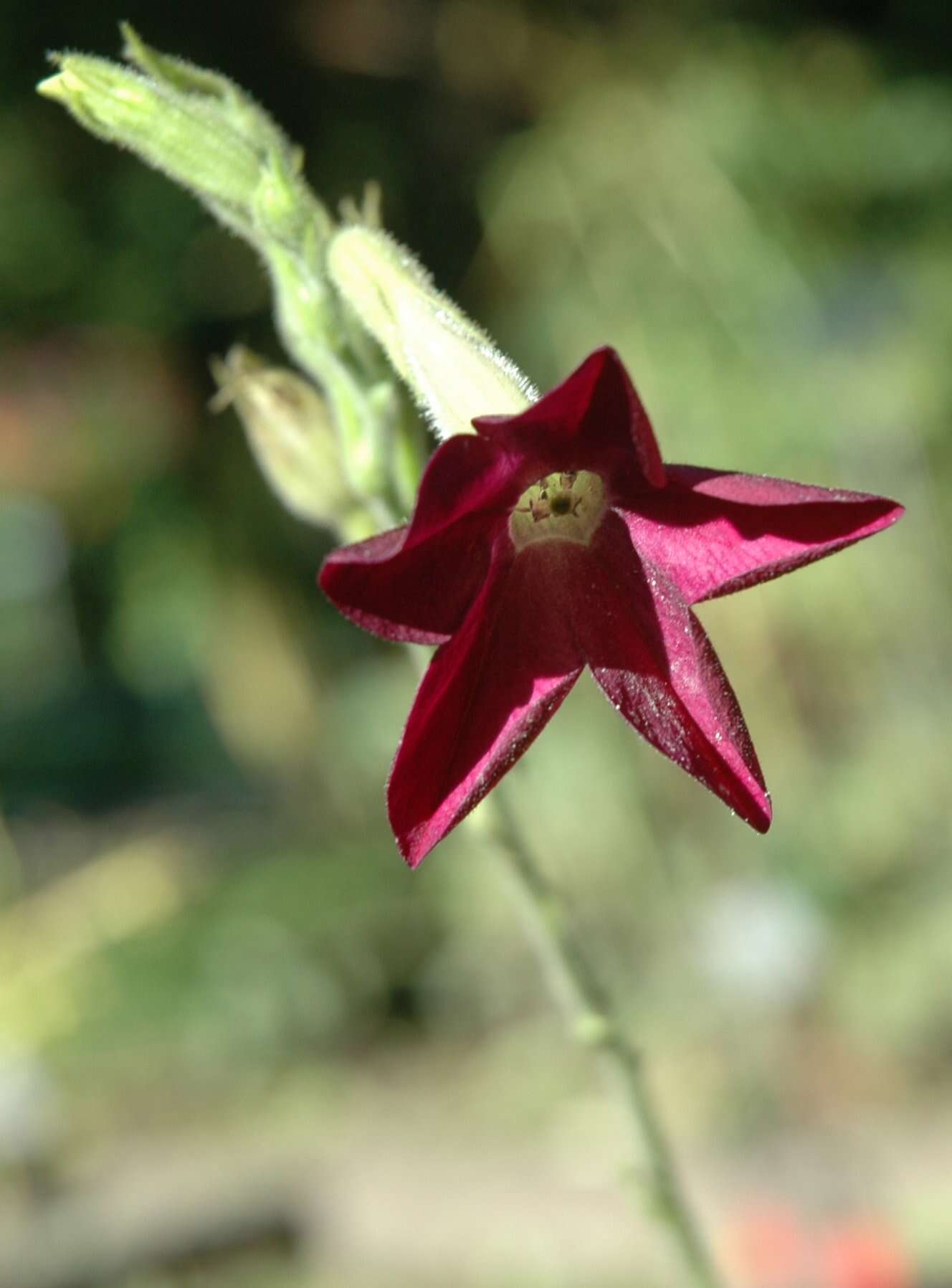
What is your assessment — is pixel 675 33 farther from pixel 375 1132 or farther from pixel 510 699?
pixel 510 699

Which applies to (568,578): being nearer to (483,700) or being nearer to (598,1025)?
(483,700)

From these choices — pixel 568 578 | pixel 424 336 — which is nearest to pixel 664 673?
pixel 568 578

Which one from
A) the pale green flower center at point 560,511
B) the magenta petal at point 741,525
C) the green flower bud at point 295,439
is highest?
the green flower bud at point 295,439

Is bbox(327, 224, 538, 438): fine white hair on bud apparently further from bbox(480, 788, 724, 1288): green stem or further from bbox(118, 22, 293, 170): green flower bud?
bbox(480, 788, 724, 1288): green stem

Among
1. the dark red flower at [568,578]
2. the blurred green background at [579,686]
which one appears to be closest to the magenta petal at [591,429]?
the dark red flower at [568,578]

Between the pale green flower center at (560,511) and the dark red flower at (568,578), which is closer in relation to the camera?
Answer: the dark red flower at (568,578)

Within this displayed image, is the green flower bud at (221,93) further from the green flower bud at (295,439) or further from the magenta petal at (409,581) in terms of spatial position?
the magenta petal at (409,581)

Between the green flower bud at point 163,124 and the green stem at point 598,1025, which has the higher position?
the green flower bud at point 163,124
